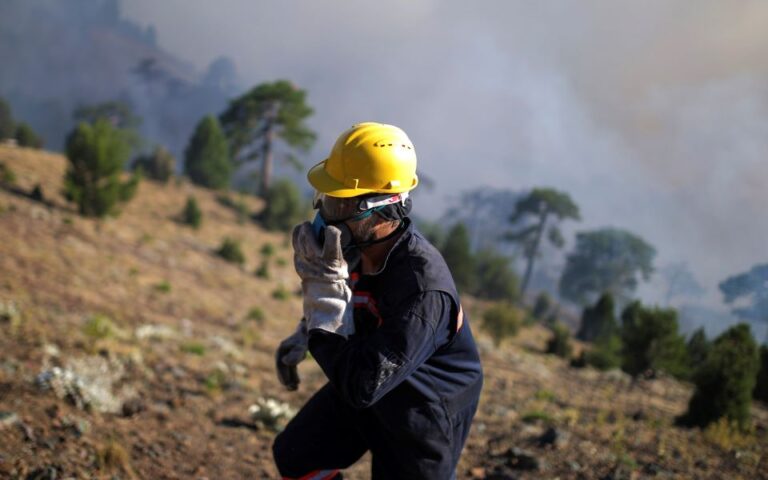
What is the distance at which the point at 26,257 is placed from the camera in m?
9.80

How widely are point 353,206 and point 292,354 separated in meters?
0.87

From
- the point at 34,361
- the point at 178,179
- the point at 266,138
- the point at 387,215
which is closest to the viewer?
the point at 387,215

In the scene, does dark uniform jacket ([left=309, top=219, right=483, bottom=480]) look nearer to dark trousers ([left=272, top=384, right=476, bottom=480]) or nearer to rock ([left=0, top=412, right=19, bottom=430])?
dark trousers ([left=272, top=384, right=476, bottom=480])

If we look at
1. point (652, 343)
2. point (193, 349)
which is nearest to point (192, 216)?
point (193, 349)

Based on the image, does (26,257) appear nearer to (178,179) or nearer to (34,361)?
(34,361)

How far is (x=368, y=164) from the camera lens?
75.7 inches

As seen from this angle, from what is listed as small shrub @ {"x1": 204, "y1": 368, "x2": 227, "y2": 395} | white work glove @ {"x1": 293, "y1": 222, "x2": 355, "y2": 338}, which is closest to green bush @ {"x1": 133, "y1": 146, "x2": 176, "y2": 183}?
small shrub @ {"x1": 204, "y1": 368, "x2": 227, "y2": 395}

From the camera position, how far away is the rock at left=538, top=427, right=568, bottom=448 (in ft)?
16.4

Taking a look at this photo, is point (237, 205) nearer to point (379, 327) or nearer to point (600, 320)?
point (600, 320)

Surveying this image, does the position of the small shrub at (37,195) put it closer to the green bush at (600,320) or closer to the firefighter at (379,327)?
the firefighter at (379,327)

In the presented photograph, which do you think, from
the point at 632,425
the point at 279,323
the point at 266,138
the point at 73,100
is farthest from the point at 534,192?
the point at 73,100

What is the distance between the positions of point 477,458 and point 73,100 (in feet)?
600

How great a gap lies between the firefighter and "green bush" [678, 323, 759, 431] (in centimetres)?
743

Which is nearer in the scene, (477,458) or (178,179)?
(477,458)
